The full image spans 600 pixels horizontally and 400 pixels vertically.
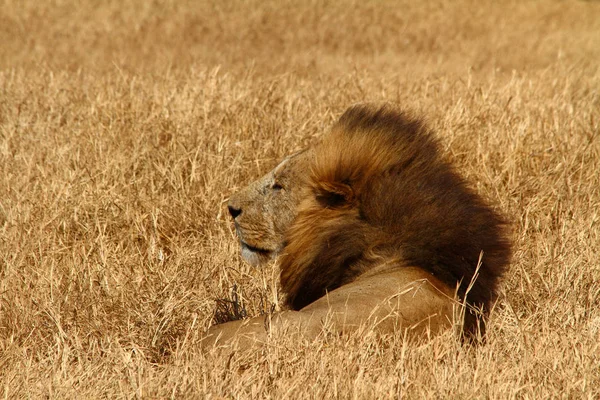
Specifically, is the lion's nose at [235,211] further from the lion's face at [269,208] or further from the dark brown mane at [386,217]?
the dark brown mane at [386,217]

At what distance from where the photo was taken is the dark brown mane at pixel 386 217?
3.22m

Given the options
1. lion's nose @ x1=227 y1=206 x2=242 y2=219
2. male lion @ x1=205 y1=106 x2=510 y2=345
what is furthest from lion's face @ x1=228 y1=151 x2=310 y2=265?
male lion @ x1=205 y1=106 x2=510 y2=345

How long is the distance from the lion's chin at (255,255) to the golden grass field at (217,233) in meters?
0.13

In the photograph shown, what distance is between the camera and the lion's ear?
11.1 feet

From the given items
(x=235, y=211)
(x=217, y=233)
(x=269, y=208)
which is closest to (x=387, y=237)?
(x=269, y=208)

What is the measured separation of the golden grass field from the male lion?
146 millimetres

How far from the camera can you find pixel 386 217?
3289 millimetres

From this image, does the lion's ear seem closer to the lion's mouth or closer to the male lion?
the male lion

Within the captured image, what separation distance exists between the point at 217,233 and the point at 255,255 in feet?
3.22

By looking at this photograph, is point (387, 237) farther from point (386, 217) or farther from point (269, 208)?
point (269, 208)

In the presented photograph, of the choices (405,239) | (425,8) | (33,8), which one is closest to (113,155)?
(405,239)

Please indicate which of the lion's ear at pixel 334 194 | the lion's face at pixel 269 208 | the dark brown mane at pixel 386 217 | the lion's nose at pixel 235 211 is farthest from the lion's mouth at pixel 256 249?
the lion's ear at pixel 334 194

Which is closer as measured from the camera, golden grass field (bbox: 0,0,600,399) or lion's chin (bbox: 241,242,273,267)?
golden grass field (bbox: 0,0,600,399)

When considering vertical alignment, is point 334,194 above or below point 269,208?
above
